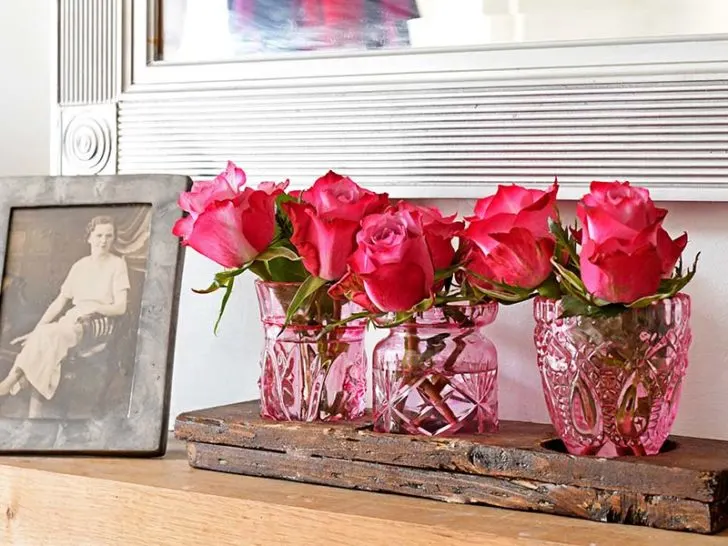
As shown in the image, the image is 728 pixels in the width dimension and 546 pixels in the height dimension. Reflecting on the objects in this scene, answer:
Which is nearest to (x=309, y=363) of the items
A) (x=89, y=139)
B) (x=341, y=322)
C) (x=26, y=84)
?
(x=341, y=322)

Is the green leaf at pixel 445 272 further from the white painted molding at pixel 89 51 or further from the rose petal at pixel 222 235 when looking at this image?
the white painted molding at pixel 89 51

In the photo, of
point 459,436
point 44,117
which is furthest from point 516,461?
point 44,117

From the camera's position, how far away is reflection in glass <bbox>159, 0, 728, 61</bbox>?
0.85 meters

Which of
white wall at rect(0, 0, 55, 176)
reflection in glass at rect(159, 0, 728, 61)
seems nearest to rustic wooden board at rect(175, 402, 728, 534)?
reflection in glass at rect(159, 0, 728, 61)

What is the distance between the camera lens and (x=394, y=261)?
727 millimetres

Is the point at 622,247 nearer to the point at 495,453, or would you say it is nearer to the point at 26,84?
the point at 495,453

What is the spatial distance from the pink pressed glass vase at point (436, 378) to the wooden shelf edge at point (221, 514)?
0.06m

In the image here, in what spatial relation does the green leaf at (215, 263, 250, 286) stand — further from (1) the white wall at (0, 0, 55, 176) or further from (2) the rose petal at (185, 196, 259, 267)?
(1) the white wall at (0, 0, 55, 176)

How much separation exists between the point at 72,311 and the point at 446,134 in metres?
0.38

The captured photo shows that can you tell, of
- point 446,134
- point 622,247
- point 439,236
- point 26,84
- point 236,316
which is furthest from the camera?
point 26,84

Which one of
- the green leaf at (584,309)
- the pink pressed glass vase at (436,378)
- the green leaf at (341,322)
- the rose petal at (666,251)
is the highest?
the rose petal at (666,251)

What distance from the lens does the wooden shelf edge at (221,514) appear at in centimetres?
68

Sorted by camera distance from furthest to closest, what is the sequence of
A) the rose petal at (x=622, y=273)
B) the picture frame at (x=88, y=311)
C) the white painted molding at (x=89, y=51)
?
the white painted molding at (x=89, y=51), the picture frame at (x=88, y=311), the rose petal at (x=622, y=273)

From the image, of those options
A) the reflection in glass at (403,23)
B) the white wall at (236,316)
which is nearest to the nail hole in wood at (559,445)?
the white wall at (236,316)
